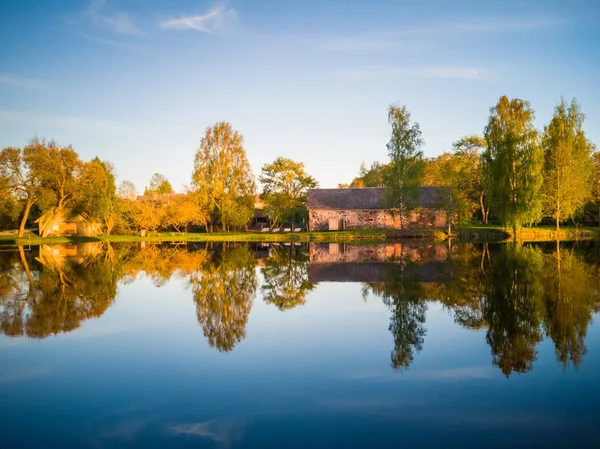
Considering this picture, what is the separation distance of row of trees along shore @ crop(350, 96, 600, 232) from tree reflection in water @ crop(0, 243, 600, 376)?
1542 centimetres

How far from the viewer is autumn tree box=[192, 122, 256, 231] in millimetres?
54000

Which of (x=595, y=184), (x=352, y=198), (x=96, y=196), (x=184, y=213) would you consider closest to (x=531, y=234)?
(x=595, y=184)

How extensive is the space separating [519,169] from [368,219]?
1852 centimetres

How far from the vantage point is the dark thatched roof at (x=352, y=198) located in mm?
54188

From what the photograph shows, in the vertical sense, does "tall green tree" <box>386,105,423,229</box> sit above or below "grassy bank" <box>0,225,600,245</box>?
above

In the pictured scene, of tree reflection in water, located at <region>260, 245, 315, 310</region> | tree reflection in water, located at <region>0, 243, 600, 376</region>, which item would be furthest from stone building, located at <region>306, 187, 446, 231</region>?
tree reflection in water, located at <region>260, 245, 315, 310</region>

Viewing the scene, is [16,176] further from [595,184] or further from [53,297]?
[595,184]

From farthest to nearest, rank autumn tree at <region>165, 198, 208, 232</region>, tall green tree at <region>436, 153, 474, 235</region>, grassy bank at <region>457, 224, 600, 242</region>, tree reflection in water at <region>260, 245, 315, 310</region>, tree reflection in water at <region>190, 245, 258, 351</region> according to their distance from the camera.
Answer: autumn tree at <region>165, 198, 208, 232</region> < tall green tree at <region>436, 153, 474, 235</region> < grassy bank at <region>457, 224, 600, 242</region> < tree reflection in water at <region>260, 245, 315, 310</region> < tree reflection in water at <region>190, 245, 258, 351</region>

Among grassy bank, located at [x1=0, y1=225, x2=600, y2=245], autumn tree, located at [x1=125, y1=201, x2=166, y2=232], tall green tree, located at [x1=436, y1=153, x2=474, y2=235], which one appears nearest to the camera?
grassy bank, located at [x1=0, y1=225, x2=600, y2=245]

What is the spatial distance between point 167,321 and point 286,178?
5209 cm

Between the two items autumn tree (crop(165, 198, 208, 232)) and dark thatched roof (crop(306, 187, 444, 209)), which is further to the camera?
dark thatched roof (crop(306, 187, 444, 209))

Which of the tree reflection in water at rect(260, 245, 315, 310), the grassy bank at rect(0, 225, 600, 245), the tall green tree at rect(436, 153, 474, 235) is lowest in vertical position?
the tree reflection in water at rect(260, 245, 315, 310)

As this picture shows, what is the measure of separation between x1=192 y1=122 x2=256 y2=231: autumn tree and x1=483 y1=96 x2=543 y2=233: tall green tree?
1038 inches

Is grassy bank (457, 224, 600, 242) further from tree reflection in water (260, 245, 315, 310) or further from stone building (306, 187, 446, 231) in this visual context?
tree reflection in water (260, 245, 315, 310)
